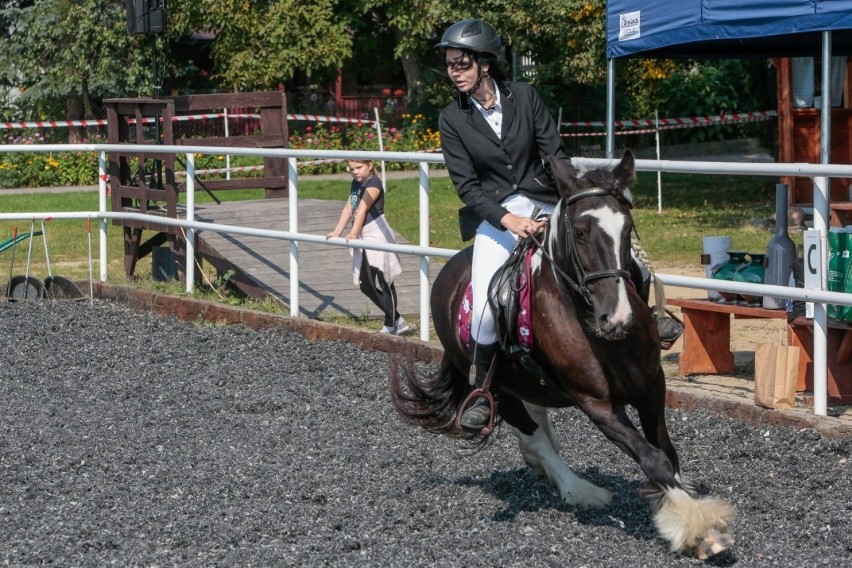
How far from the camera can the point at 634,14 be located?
11.7m

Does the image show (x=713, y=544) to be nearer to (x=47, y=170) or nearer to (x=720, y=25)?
(x=720, y=25)

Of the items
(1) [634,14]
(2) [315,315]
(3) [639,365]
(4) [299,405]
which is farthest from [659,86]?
(3) [639,365]

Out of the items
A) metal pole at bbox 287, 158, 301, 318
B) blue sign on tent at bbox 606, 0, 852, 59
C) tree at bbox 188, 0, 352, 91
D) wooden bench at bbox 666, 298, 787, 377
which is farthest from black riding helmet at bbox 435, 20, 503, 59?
tree at bbox 188, 0, 352, 91

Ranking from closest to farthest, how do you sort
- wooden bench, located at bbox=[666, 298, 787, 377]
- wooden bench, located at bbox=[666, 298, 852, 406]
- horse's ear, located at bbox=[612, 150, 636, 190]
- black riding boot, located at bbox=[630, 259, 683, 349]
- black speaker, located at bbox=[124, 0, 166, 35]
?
horse's ear, located at bbox=[612, 150, 636, 190], black riding boot, located at bbox=[630, 259, 683, 349], wooden bench, located at bbox=[666, 298, 852, 406], wooden bench, located at bbox=[666, 298, 787, 377], black speaker, located at bbox=[124, 0, 166, 35]

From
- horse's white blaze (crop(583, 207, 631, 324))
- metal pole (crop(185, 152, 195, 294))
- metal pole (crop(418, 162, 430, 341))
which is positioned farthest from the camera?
metal pole (crop(185, 152, 195, 294))

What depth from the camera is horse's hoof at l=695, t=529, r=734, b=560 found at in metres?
4.76

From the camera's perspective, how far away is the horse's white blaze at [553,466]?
18.9 feet

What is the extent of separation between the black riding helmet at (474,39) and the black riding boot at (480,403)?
128 centimetres

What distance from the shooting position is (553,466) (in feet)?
19.5

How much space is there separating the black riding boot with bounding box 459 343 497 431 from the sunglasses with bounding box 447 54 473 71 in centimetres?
121

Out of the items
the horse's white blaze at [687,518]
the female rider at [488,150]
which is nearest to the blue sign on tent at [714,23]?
the female rider at [488,150]

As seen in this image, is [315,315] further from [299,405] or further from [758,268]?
[758,268]

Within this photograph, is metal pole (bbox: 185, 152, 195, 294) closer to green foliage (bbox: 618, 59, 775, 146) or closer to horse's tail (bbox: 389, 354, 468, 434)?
horse's tail (bbox: 389, 354, 468, 434)

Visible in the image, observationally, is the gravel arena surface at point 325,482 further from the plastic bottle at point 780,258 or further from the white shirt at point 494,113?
the white shirt at point 494,113
